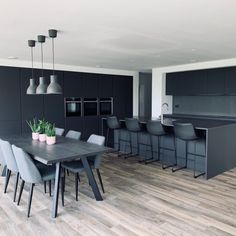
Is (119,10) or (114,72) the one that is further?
(114,72)

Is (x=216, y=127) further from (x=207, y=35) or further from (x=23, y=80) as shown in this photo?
(x=23, y=80)

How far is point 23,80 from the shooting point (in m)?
5.57

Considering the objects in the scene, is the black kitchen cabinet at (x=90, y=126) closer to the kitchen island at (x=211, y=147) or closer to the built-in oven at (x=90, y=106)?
the built-in oven at (x=90, y=106)

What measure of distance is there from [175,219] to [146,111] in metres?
6.35

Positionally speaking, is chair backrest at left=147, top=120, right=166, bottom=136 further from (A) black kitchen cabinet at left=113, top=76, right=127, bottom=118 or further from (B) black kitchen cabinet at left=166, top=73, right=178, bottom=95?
(A) black kitchen cabinet at left=113, top=76, right=127, bottom=118

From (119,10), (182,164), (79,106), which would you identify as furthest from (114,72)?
(119,10)

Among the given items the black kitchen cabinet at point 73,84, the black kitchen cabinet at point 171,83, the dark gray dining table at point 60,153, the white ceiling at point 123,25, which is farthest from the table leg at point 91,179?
the black kitchen cabinet at point 171,83

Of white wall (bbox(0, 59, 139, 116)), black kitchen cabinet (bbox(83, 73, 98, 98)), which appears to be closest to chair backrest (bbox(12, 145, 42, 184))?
white wall (bbox(0, 59, 139, 116))

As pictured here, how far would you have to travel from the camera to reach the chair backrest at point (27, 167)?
2.75m

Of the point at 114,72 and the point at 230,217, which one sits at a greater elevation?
the point at 114,72

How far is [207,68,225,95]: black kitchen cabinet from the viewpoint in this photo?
5.70 meters

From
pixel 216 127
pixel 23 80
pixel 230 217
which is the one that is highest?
pixel 23 80

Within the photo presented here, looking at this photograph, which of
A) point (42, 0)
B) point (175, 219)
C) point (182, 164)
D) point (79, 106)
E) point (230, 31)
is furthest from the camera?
point (79, 106)

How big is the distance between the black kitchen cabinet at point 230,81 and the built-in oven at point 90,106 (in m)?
3.47
